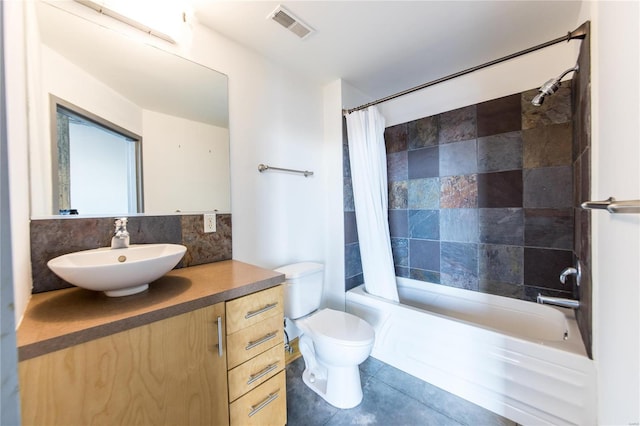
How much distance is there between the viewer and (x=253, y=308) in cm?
106

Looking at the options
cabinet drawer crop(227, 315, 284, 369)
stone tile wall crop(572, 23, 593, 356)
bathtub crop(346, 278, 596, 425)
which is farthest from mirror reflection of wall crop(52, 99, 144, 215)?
stone tile wall crop(572, 23, 593, 356)

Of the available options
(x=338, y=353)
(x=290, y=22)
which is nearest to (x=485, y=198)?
(x=338, y=353)

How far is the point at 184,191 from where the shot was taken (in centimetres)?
139

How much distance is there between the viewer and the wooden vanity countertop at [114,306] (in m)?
0.65

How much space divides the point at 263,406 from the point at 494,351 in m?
1.30

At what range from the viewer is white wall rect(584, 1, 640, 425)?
65 centimetres

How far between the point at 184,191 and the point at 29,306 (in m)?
0.75

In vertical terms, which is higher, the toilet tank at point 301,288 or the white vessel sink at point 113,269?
the white vessel sink at point 113,269

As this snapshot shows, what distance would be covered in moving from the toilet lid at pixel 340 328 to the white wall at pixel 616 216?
3.10ft

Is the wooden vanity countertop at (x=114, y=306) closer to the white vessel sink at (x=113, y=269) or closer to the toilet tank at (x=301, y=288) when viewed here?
the white vessel sink at (x=113, y=269)

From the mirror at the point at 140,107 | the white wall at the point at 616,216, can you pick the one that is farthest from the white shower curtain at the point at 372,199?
the white wall at the point at 616,216

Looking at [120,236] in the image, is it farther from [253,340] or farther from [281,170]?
[281,170]

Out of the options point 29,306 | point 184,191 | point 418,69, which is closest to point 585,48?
point 418,69

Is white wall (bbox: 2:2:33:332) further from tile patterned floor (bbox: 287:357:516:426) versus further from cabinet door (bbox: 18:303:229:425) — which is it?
tile patterned floor (bbox: 287:357:516:426)
